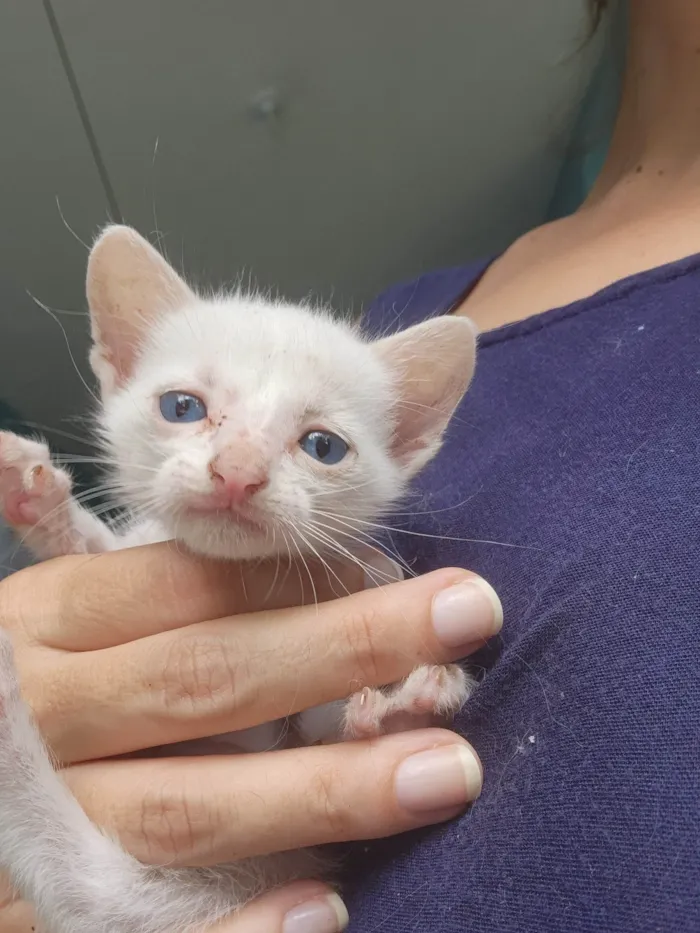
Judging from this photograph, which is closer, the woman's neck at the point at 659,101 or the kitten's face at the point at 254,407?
the kitten's face at the point at 254,407

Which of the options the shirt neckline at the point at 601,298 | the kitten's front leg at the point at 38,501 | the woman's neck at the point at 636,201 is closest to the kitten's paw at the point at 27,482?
the kitten's front leg at the point at 38,501

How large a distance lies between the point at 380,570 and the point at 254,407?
1.06 feet

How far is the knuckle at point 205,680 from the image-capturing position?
87 cm

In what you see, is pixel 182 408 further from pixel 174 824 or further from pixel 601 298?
pixel 601 298

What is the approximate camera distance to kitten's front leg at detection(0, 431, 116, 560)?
1.05 metres

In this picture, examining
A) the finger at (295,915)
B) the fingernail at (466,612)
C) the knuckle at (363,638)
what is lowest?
the finger at (295,915)

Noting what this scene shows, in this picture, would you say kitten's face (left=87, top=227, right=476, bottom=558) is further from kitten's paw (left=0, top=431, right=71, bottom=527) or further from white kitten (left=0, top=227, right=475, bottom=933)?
kitten's paw (left=0, top=431, right=71, bottom=527)

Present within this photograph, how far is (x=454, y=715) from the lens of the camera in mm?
913

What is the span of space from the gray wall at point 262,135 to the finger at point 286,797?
96cm

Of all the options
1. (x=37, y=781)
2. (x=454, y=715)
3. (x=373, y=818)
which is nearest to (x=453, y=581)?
(x=454, y=715)

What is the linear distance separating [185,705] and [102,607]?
7.0 inches

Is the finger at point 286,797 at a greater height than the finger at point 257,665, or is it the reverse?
the finger at point 257,665

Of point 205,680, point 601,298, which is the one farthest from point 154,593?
point 601,298

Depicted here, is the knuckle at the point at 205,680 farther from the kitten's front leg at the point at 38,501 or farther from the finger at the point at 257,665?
the kitten's front leg at the point at 38,501
